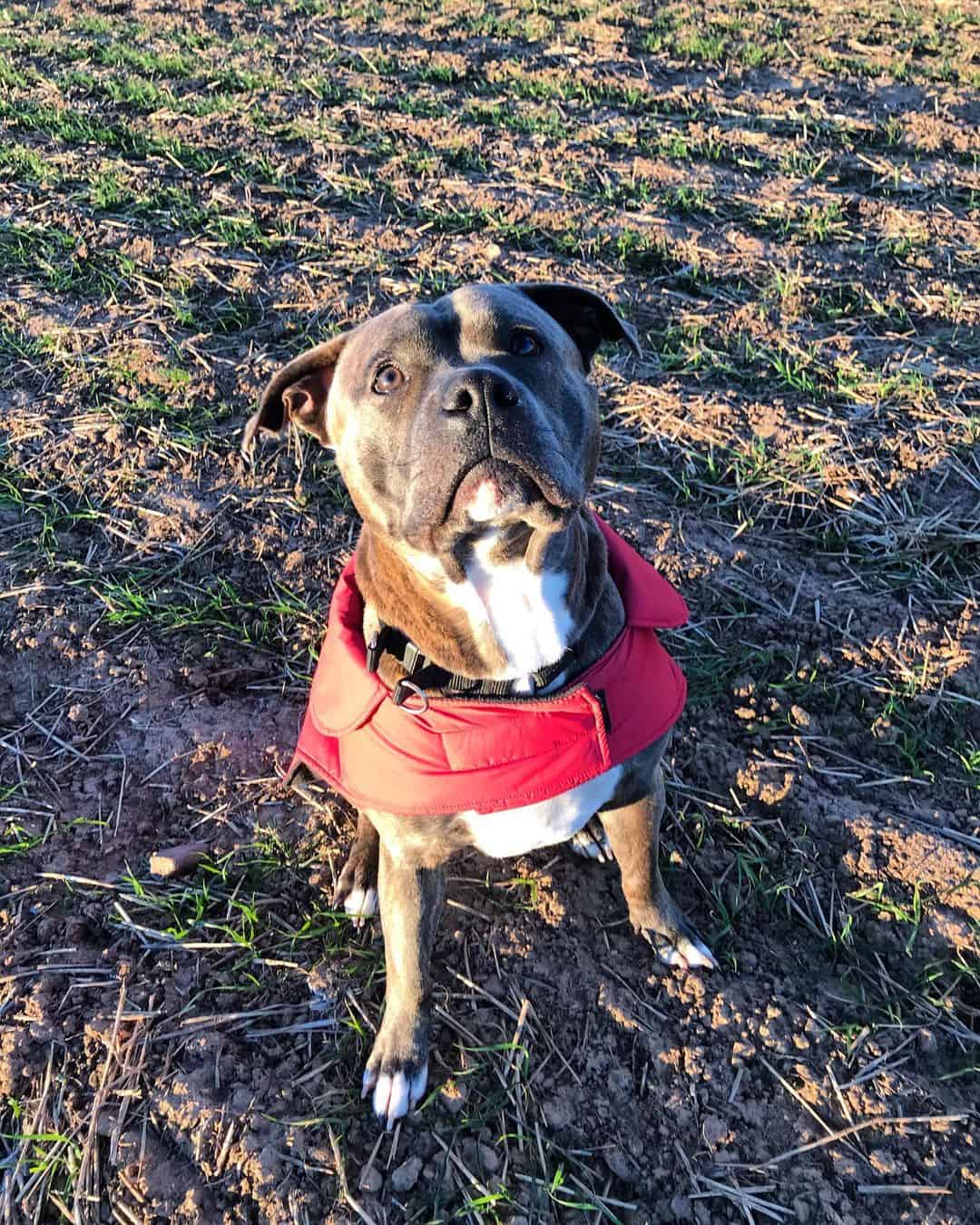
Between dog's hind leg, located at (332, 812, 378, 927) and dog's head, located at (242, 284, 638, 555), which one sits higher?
dog's head, located at (242, 284, 638, 555)

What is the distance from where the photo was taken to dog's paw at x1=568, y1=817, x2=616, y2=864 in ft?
10.6

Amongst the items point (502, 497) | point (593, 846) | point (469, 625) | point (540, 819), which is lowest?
point (593, 846)

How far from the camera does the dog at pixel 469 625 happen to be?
230 centimetres

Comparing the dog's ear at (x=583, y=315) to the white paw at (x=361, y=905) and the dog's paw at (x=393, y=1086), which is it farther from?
the dog's paw at (x=393, y=1086)

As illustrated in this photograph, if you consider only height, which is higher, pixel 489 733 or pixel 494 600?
pixel 494 600

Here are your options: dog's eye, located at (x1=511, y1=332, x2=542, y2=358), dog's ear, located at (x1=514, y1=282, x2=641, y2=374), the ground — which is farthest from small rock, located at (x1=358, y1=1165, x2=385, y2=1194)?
dog's ear, located at (x1=514, y1=282, x2=641, y2=374)

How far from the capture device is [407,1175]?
246 cm

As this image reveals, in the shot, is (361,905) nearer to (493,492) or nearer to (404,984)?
(404,984)

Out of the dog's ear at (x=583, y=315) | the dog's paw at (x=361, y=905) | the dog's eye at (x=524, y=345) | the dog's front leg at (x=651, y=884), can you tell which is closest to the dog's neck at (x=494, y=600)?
the dog's eye at (x=524, y=345)

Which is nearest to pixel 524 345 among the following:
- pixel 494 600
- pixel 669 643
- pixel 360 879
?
pixel 494 600

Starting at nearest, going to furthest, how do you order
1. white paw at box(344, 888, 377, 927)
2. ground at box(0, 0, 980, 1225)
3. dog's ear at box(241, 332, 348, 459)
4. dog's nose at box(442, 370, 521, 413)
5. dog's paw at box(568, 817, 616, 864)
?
dog's nose at box(442, 370, 521, 413) < ground at box(0, 0, 980, 1225) < dog's ear at box(241, 332, 348, 459) < white paw at box(344, 888, 377, 927) < dog's paw at box(568, 817, 616, 864)

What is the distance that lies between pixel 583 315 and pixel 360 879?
2031mm

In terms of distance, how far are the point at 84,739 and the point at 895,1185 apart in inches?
121

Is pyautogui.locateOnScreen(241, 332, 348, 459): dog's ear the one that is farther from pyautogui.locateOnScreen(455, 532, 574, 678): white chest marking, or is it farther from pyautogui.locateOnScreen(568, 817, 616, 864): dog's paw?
pyautogui.locateOnScreen(568, 817, 616, 864): dog's paw
